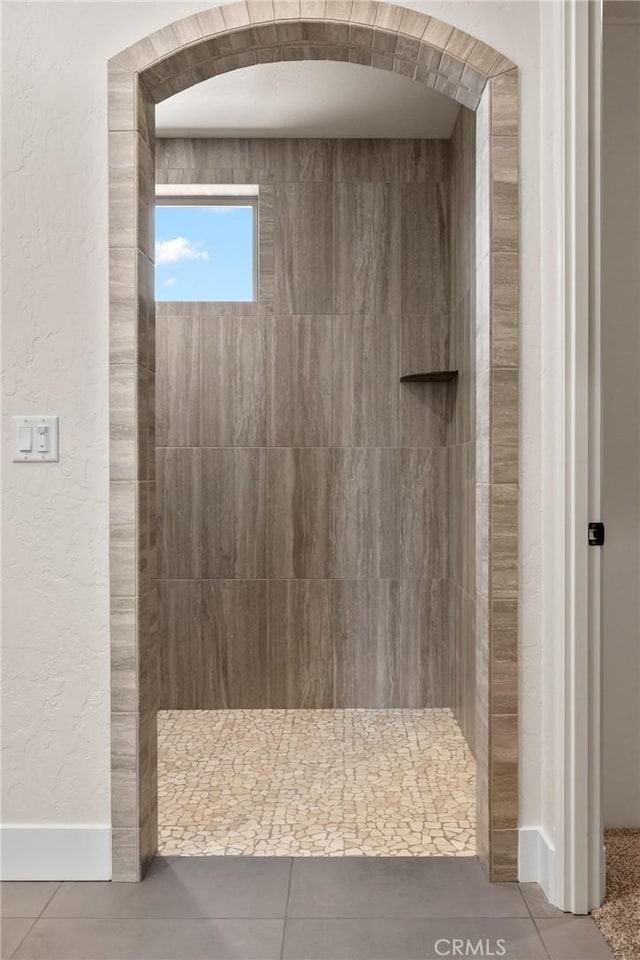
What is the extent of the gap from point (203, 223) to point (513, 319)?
208 centimetres

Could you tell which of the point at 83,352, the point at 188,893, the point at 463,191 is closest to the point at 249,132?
the point at 463,191

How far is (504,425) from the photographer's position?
1.97 m

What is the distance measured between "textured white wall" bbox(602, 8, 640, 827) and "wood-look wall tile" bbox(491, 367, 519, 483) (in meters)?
0.43

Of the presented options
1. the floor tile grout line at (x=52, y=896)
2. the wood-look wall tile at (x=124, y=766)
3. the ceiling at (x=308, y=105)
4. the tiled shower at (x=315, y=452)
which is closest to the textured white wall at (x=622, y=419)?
the ceiling at (x=308, y=105)

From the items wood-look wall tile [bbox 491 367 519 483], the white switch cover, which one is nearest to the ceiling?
wood-look wall tile [bbox 491 367 519 483]

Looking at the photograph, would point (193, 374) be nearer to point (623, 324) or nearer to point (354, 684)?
point (354, 684)

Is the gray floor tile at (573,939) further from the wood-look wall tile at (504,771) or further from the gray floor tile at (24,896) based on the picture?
the gray floor tile at (24,896)

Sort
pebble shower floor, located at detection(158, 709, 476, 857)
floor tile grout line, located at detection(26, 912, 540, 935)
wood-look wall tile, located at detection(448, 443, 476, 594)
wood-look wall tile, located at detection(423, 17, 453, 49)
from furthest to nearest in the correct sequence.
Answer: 1. wood-look wall tile, located at detection(448, 443, 476, 594)
2. pebble shower floor, located at detection(158, 709, 476, 857)
3. wood-look wall tile, located at detection(423, 17, 453, 49)
4. floor tile grout line, located at detection(26, 912, 540, 935)

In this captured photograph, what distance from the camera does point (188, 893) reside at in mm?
1914

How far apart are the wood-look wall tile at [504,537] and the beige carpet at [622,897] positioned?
0.78 meters

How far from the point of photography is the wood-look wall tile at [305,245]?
134 inches

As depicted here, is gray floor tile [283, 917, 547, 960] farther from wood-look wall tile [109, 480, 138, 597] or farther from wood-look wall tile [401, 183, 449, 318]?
wood-look wall tile [401, 183, 449, 318]

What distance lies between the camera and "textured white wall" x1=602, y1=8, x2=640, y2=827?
7.34 feet

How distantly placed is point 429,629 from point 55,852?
6.30ft
